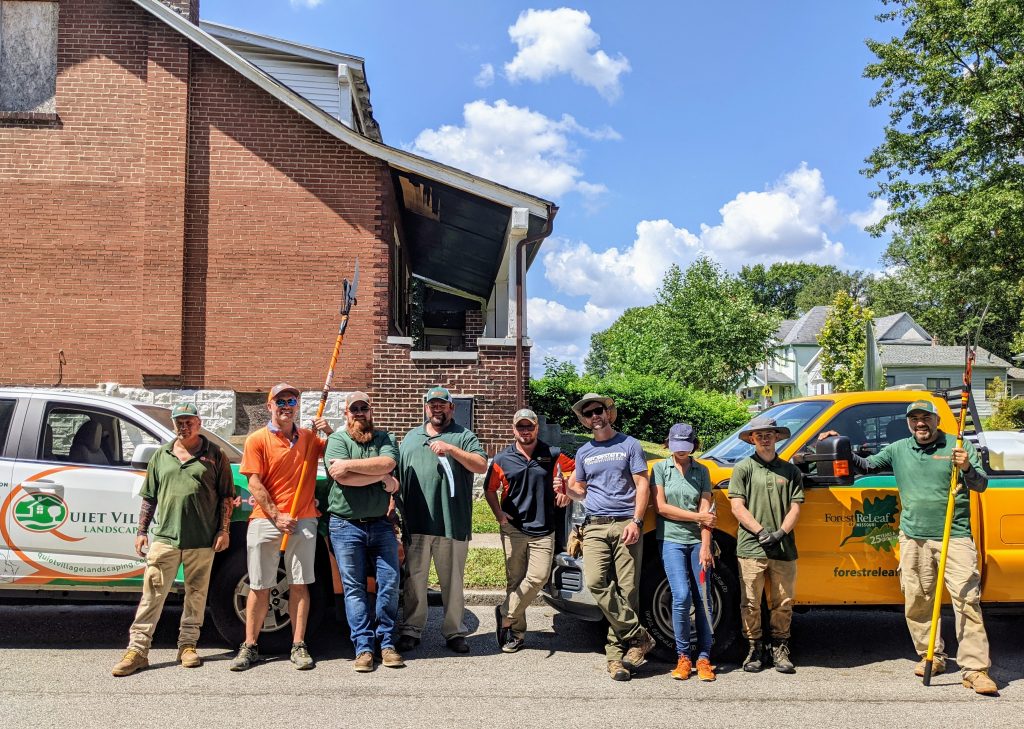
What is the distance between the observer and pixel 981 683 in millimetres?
5227

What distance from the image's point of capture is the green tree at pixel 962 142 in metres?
21.6

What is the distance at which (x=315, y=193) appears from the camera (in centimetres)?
1319

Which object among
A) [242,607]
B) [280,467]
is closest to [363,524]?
[280,467]

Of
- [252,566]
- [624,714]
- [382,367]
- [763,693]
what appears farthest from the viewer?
[382,367]

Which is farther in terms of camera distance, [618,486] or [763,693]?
[618,486]

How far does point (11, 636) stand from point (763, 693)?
5.36m

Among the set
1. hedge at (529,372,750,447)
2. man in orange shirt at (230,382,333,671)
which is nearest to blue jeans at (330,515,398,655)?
man in orange shirt at (230,382,333,671)

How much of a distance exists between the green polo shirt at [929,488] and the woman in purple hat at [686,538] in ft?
4.30

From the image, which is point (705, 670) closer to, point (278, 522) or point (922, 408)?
point (922, 408)

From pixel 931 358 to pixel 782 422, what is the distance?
55.5 m

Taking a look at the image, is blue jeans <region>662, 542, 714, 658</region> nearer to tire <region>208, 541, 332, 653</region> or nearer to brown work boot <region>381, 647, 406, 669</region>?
brown work boot <region>381, 647, 406, 669</region>

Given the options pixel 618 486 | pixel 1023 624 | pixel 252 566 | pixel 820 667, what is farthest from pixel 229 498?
pixel 1023 624

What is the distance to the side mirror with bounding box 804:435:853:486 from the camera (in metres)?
5.43

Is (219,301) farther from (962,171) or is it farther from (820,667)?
(962,171)
